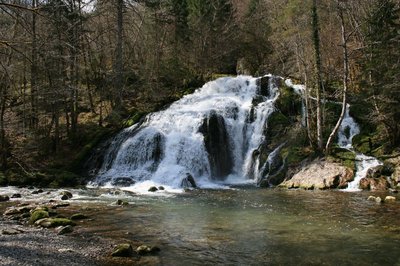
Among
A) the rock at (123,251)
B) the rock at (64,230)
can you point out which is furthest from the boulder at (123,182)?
the rock at (123,251)

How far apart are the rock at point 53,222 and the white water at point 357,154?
13658 mm

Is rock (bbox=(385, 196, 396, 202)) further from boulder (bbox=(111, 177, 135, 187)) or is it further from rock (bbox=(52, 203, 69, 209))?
boulder (bbox=(111, 177, 135, 187))

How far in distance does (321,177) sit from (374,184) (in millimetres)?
2515

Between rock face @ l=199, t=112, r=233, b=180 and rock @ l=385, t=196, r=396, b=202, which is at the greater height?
rock face @ l=199, t=112, r=233, b=180

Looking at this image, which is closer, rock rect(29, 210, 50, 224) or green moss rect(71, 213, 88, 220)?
rock rect(29, 210, 50, 224)

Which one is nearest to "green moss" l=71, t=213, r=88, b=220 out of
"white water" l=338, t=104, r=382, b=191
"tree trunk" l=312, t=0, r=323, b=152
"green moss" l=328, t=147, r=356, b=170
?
"white water" l=338, t=104, r=382, b=191

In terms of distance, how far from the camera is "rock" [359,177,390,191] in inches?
792

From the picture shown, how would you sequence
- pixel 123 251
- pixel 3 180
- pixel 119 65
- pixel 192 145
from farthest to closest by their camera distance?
pixel 119 65 < pixel 192 145 < pixel 3 180 < pixel 123 251

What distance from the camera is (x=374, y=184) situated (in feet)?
66.8

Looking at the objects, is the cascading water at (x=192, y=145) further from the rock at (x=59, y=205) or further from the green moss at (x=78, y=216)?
the green moss at (x=78, y=216)

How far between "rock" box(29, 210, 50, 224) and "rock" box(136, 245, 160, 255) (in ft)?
15.8

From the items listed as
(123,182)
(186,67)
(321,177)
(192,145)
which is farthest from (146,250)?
(186,67)

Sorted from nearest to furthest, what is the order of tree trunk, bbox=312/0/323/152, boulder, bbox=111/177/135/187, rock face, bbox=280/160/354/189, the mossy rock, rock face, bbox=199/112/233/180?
rock face, bbox=280/160/354/189 < the mossy rock < boulder, bbox=111/177/135/187 < tree trunk, bbox=312/0/323/152 < rock face, bbox=199/112/233/180

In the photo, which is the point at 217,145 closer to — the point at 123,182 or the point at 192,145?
the point at 192,145
